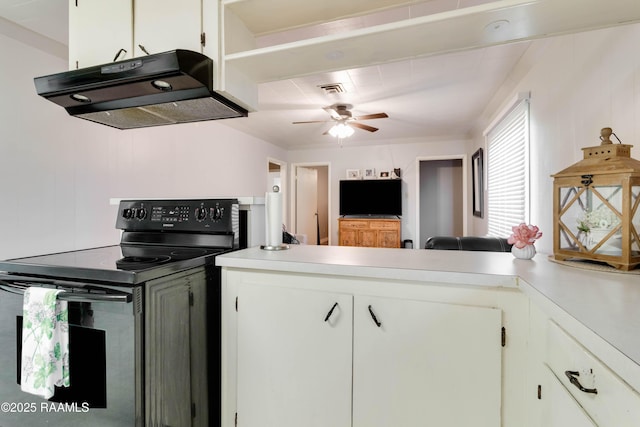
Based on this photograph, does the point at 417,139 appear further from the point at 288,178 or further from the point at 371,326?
the point at 371,326

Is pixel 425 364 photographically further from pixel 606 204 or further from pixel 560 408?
pixel 606 204

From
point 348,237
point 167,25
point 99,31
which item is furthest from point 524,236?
point 348,237

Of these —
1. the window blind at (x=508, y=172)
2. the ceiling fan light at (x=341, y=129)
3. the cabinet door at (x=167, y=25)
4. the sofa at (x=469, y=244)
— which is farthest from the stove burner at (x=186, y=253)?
the ceiling fan light at (x=341, y=129)

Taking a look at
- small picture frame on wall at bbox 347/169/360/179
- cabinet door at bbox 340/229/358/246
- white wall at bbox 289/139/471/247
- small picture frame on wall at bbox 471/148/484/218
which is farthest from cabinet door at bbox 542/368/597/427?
small picture frame on wall at bbox 347/169/360/179

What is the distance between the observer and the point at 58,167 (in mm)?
2117

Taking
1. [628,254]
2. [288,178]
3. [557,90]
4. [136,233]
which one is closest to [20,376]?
[136,233]

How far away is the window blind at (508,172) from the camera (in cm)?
241

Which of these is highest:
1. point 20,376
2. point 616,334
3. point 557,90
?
point 557,90

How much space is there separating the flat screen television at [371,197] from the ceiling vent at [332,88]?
2.62 metres

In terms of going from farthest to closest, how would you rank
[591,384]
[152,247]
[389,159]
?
[389,159], [152,247], [591,384]

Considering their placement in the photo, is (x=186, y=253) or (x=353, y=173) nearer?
(x=186, y=253)

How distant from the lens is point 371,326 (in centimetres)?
107

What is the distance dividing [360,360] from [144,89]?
1421 millimetres

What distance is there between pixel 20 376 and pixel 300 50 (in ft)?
5.63
